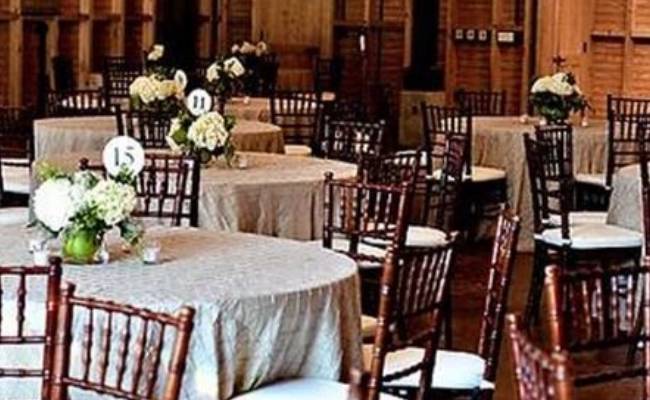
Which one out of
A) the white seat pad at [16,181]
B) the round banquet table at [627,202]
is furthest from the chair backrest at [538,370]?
the white seat pad at [16,181]

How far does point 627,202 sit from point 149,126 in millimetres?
2656

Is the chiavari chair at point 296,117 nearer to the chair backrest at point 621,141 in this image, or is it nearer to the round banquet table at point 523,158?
the round banquet table at point 523,158

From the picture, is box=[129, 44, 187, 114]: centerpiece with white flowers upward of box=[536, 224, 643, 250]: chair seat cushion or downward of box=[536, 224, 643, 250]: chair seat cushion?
upward

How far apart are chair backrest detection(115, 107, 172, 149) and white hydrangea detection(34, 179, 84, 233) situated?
13.0 feet

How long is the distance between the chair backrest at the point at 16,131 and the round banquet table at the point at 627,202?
3.08 metres

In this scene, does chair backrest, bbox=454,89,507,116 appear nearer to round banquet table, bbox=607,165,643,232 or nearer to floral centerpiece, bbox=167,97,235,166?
round banquet table, bbox=607,165,643,232

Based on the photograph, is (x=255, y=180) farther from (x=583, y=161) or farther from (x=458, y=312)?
(x=583, y=161)

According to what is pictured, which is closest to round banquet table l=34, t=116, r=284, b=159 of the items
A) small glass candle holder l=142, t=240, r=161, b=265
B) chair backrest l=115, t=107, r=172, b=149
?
chair backrest l=115, t=107, r=172, b=149

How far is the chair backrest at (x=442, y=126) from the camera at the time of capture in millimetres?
9988

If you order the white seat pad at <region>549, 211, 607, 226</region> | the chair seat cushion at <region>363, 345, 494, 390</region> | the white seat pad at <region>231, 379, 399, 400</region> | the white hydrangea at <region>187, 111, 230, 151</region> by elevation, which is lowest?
the chair seat cushion at <region>363, 345, 494, 390</region>

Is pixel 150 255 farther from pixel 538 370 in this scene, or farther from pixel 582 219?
pixel 582 219

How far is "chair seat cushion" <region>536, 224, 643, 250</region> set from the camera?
755 cm

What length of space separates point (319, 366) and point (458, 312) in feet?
12.5

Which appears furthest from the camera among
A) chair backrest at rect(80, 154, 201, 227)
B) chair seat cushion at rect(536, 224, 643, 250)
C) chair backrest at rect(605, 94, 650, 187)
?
chair backrest at rect(605, 94, 650, 187)
